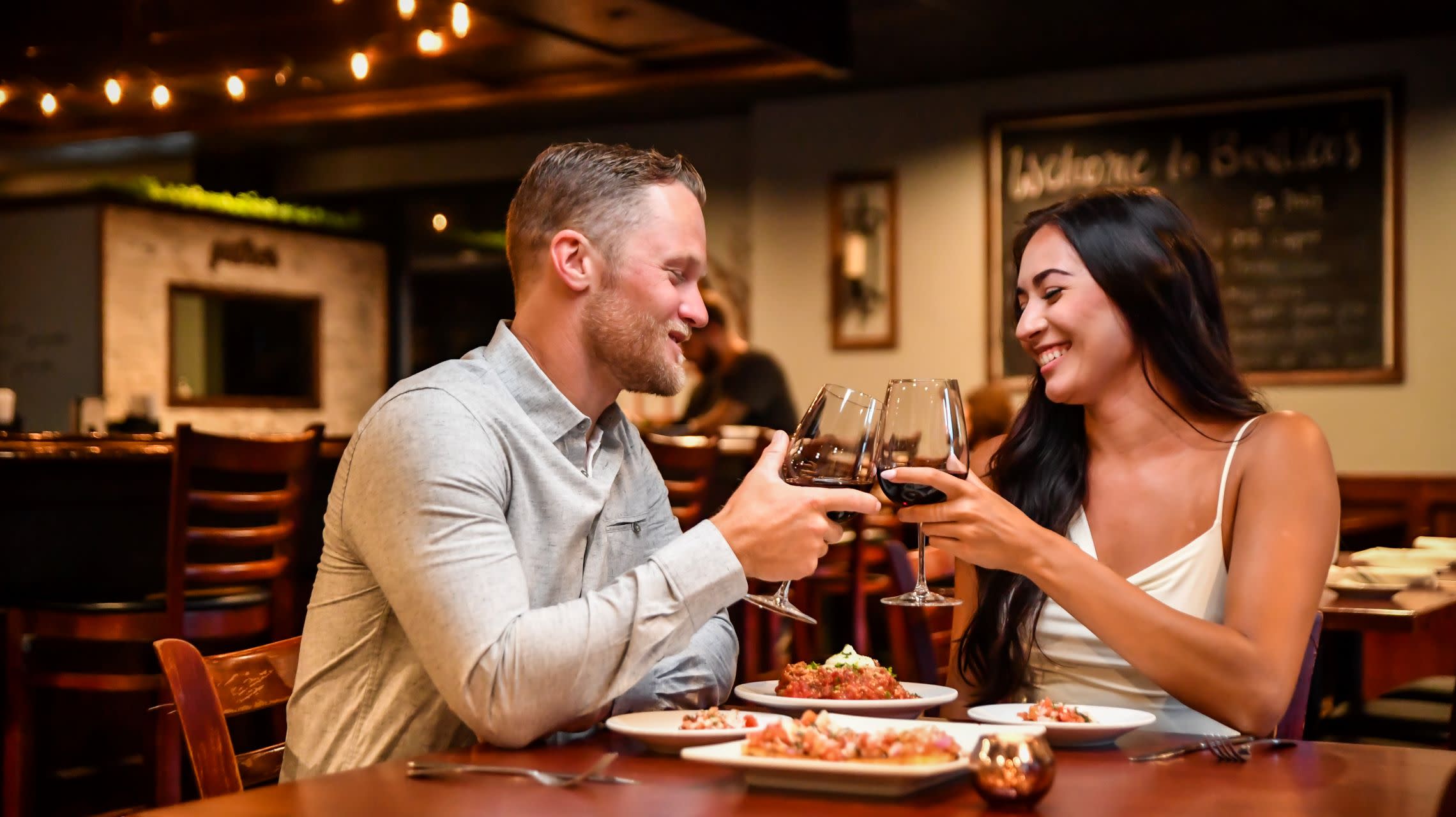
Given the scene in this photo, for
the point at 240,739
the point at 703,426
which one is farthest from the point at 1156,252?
the point at 703,426

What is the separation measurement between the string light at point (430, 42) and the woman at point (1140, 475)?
4012 mm

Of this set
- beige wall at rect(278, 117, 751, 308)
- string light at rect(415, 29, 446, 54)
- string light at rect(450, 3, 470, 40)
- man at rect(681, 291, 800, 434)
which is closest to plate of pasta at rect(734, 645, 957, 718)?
string light at rect(450, 3, 470, 40)

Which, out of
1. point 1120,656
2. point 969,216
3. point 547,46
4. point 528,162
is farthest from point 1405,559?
point 528,162

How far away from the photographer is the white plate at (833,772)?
1.11m

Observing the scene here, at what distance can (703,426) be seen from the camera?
6207 mm

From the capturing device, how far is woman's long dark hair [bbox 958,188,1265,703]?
1937mm

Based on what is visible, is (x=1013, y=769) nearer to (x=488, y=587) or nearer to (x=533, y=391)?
(x=488, y=587)

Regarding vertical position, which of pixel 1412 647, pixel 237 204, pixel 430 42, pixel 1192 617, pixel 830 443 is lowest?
pixel 1412 647

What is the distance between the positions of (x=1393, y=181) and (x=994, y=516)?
5.71 metres

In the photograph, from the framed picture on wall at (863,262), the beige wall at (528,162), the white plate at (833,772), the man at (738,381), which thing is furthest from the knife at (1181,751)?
the beige wall at (528,162)

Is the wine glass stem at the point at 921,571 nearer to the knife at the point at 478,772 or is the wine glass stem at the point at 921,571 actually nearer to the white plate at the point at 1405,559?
the knife at the point at 478,772

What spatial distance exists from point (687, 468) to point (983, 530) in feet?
8.74

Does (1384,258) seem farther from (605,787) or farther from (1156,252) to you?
(605,787)

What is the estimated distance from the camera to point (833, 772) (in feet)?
3.75
